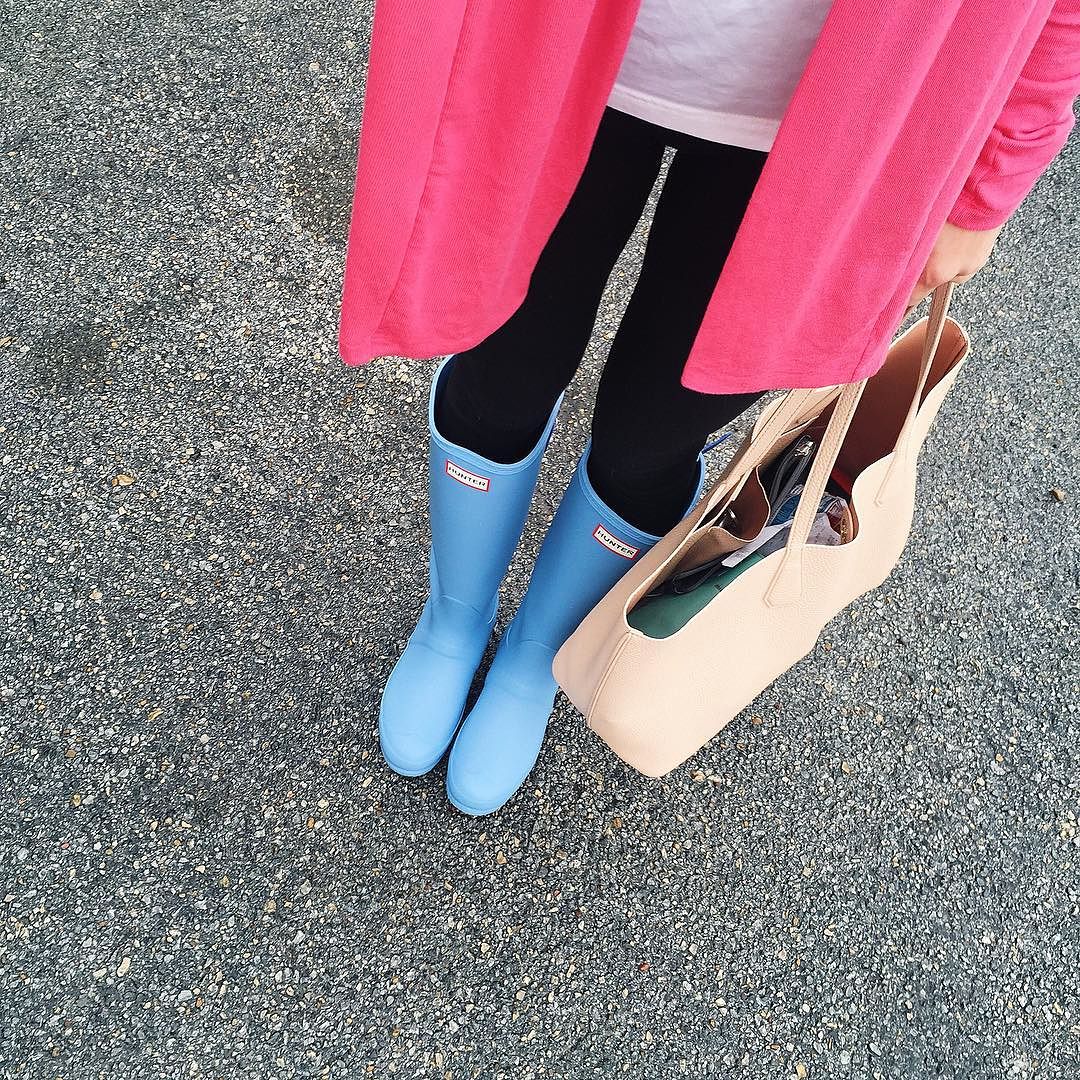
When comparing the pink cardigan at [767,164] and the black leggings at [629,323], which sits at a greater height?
the pink cardigan at [767,164]

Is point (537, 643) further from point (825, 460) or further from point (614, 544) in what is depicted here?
point (825, 460)

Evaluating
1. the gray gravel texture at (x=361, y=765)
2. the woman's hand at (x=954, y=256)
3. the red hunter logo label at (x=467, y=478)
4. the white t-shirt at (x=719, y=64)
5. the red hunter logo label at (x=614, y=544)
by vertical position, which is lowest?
the gray gravel texture at (x=361, y=765)

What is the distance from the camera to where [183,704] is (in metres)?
1.30

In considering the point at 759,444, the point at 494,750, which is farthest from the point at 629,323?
the point at 494,750

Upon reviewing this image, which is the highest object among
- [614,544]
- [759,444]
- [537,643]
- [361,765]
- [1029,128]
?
[1029,128]

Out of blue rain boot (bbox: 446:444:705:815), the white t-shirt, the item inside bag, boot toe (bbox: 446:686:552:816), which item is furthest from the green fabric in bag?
the white t-shirt

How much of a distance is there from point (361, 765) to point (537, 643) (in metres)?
0.32

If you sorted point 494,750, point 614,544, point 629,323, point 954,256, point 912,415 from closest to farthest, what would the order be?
point 954,256 < point 629,323 < point 912,415 < point 614,544 < point 494,750

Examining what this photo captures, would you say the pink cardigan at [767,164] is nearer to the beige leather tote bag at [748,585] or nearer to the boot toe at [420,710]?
the beige leather tote bag at [748,585]

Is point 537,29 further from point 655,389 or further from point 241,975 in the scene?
point 241,975

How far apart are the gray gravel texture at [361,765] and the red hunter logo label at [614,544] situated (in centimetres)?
40

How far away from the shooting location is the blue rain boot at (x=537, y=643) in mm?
1079

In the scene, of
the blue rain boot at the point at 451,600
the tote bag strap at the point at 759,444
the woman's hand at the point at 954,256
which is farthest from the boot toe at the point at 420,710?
the woman's hand at the point at 954,256

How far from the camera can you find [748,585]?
0.94m
